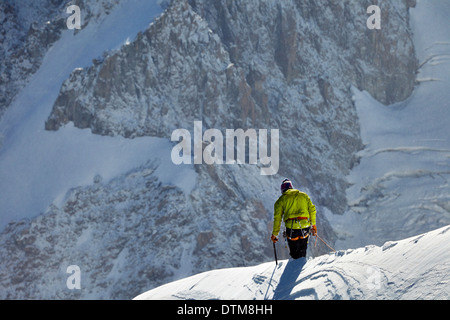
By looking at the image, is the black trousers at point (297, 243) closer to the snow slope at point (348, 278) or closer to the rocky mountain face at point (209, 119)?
the snow slope at point (348, 278)

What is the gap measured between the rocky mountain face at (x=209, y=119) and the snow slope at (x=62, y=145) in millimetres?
1041

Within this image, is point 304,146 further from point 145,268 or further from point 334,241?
point 145,268

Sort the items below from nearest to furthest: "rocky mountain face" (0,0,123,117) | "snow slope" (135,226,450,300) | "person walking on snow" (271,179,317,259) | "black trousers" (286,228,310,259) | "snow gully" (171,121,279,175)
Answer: "snow slope" (135,226,450,300)
"person walking on snow" (271,179,317,259)
"black trousers" (286,228,310,259)
"snow gully" (171,121,279,175)
"rocky mountain face" (0,0,123,117)

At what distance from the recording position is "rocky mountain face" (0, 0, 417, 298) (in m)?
58.7

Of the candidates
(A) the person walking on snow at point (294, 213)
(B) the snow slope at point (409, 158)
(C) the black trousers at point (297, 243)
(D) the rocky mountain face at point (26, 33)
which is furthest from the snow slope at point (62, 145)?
(A) the person walking on snow at point (294, 213)

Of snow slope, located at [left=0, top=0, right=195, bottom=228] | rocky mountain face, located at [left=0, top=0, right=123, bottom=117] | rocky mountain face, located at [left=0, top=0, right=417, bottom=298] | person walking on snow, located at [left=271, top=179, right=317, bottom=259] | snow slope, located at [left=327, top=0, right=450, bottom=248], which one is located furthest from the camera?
rocky mountain face, located at [left=0, top=0, right=123, bottom=117]

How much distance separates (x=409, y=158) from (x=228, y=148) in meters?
18.6

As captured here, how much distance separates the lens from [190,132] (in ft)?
221

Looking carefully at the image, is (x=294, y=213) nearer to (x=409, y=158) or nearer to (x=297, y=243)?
(x=297, y=243)

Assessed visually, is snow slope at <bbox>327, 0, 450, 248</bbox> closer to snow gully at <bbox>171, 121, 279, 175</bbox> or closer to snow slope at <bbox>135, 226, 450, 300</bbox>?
snow gully at <bbox>171, 121, 279, 175</bbox>

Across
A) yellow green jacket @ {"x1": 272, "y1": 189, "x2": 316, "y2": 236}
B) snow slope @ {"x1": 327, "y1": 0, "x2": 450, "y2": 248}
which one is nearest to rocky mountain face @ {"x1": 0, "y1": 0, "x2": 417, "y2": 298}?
snow slope @ {"x1": 327, "y1": 0, "x2": 450, "y2": 248}

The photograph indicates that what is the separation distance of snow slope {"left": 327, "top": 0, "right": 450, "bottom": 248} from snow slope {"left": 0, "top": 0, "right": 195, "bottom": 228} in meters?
18.5

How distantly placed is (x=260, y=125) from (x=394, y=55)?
769 inches
